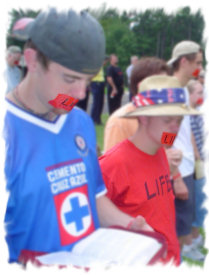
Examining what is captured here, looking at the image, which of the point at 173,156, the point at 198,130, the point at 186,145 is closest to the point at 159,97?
the point at 173,156

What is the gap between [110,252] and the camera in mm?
1022

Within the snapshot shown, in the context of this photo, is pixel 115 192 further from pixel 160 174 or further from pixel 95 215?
pixel 95 215

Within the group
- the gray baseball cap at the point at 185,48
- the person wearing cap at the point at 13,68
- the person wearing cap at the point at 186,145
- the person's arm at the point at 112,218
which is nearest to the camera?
the person wearing cap at the point at 13,68

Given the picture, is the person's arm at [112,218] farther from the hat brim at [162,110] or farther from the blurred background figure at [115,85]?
the blurred background figure at [115,85]

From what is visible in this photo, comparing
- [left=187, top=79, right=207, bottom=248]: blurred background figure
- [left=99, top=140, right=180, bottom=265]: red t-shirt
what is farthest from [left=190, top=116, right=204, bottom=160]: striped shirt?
[left=99, top=140, right=180, bottom=265]: red t-shirt

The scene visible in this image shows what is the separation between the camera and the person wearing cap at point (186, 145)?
2.82 meters

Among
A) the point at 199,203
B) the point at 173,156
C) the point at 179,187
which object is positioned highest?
the point at 173,156

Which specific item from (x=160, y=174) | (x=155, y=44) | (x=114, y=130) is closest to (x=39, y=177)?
(x=160, y=174)

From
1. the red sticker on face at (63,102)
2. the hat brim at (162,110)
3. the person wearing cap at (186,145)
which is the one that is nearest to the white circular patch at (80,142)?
the red sticker on face at (63,102)

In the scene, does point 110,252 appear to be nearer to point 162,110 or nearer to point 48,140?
point 48,140

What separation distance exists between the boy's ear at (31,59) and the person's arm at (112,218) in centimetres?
45

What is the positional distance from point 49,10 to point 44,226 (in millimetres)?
550

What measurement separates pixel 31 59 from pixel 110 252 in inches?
21.5

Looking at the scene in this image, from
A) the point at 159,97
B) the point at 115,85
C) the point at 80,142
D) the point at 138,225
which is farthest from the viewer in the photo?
the point at 115,85
